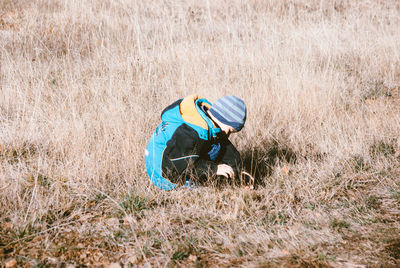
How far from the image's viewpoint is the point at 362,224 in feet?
7.48

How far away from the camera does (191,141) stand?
2312mm

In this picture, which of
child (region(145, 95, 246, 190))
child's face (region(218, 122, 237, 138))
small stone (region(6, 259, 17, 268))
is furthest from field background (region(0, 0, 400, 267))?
child's face (region(218, 122, 237, 138))

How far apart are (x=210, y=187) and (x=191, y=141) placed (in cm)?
57

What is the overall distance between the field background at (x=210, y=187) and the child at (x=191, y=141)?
178 millimetres

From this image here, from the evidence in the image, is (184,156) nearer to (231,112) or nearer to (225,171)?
(225,171)

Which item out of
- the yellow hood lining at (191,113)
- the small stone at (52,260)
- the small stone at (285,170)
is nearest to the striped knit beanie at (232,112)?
the yellow hood lining at (191,113)

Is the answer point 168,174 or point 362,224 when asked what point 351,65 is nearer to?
point 362,224

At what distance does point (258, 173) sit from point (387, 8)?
9810 mm

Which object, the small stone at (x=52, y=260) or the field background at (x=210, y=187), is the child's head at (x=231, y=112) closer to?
the field background at (x=210, y=187)

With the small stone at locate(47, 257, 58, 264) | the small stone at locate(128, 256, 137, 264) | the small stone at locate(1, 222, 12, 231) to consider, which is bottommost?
the small stone at locate(128, 256, 137, 264)

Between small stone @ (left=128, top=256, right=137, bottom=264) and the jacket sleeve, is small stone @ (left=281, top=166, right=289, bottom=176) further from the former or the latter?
small stone @ (left=128, top=256, right=137, bottom=264)

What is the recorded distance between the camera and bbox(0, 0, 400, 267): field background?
2.01m

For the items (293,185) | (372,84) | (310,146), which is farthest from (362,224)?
(372,84)

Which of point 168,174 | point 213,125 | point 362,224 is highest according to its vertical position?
point 213,125
